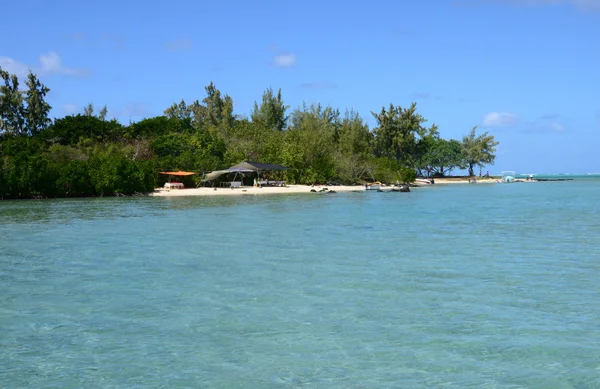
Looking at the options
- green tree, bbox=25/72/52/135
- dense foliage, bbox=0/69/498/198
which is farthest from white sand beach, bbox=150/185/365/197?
green tree, bbox=25/72/52/135

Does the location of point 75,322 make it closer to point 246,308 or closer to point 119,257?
point 246,308

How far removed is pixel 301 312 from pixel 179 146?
184ft

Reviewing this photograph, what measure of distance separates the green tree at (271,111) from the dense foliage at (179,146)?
0.50 ft

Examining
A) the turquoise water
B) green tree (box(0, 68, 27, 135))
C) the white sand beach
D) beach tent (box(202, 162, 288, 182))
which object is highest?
green tree (box(0, 68, 27, 135))

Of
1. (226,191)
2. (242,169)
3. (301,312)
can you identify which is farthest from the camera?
(242,169)

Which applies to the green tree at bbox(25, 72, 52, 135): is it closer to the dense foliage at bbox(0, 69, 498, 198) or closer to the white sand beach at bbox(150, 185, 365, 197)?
the dense foliage at bbox(0, 69, 498, 198)

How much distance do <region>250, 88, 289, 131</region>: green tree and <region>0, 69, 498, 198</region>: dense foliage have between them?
6.0 inches

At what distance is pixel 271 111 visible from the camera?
91.6 metres

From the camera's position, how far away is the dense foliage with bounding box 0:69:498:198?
46.5 metres

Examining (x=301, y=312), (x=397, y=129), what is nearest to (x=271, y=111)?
(x=397, y=129)

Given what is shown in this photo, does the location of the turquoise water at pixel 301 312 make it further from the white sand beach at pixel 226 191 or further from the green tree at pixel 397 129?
the green tree at pixel 397 129

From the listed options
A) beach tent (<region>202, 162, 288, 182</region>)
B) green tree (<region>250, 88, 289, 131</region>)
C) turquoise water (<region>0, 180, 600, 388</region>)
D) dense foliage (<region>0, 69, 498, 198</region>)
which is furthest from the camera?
green tree (<region>250, 88, 289, 131</region>)

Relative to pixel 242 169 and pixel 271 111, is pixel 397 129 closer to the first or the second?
pixel 271 111

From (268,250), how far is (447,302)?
7620mm
